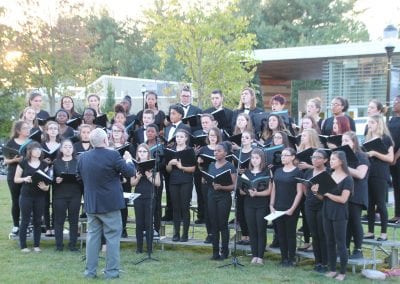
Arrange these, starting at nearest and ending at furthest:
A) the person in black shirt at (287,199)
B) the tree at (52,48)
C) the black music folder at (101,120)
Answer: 1. the person in black shirt at (287,199)
2. the black music folder at (101,120)
3. the tree at (52,48)

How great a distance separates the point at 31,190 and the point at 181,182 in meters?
2.12

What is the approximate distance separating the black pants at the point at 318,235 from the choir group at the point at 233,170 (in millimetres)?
12

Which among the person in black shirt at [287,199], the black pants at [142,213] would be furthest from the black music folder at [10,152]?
the person in black shirt at [287,199]

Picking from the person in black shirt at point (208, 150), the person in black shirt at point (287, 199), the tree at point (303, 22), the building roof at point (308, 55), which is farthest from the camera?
the tree at point (303, 22)

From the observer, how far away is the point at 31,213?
331 inches

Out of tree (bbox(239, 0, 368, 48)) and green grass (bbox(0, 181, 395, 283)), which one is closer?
green grass (bbox(0, 181, 395, 283))

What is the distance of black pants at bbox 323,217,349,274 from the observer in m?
6.72

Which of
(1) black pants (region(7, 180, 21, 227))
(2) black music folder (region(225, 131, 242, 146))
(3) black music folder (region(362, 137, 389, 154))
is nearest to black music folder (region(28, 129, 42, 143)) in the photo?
(1) black pants (region(7, 180, 21, 227))

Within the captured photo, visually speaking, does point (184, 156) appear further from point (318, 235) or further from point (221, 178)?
point (318, 235)

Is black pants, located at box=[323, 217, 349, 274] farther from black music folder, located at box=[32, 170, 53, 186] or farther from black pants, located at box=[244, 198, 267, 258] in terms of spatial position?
black music folder, located at box=[32, 170, 53, 186]

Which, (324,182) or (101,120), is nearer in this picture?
(324,182)

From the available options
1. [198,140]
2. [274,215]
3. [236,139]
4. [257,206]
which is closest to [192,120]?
[198,140]

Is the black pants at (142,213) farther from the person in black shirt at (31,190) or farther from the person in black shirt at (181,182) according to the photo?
the person in black shirt at (31,190)

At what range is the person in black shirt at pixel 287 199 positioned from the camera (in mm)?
7320
